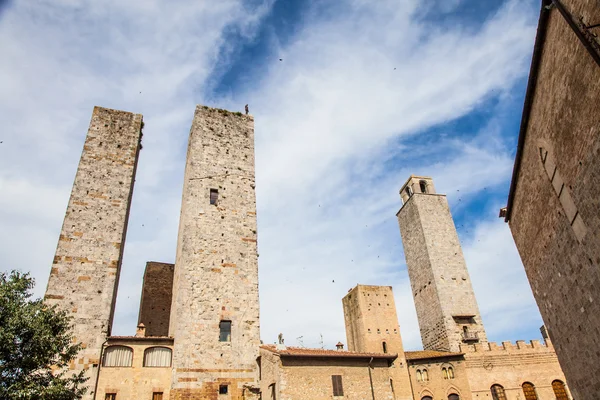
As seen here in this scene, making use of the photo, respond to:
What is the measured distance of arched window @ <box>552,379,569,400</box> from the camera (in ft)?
75.8

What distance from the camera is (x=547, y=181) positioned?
1073 centimetres

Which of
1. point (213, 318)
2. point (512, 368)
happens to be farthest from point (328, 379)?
point (512, 368)

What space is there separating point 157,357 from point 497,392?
A: 62.2 feet

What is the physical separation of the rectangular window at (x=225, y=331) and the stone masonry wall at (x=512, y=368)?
15.1 meters

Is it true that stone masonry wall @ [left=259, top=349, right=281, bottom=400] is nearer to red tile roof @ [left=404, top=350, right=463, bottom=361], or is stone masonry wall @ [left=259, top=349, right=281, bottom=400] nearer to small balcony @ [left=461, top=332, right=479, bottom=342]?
red tile roof @ [left=404, top=350, right=463, bottom=361]

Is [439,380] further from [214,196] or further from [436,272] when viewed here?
[214,196]

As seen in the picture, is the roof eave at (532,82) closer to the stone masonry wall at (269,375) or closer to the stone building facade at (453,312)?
the stone masonry wall at (269,375)

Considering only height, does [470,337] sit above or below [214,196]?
below

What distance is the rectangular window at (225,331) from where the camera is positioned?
16323mm

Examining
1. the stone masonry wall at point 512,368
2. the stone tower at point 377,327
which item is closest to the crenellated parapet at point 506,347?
the stone masonry wall at point 512,368

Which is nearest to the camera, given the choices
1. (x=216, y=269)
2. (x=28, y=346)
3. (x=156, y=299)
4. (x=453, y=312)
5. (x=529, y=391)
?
(x=28, y=346)

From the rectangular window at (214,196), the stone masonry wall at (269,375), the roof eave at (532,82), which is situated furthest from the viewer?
the rectangular window at (214,196)

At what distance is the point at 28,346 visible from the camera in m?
12.1

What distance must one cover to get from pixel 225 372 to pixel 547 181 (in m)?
12.7
